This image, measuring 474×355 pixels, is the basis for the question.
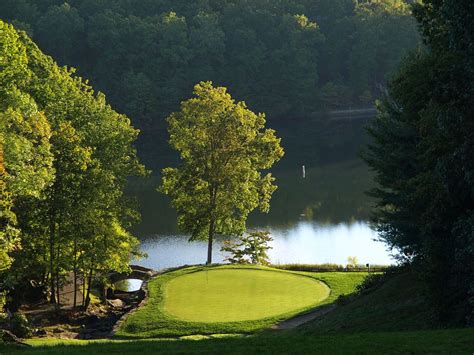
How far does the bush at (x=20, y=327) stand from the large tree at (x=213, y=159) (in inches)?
575

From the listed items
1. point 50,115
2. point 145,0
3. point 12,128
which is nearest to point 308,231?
point 50,115

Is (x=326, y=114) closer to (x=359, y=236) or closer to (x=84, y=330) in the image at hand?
(x=359, y=236)

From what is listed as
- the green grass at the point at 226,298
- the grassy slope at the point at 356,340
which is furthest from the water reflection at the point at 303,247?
the grassy slope at the point at 356,340

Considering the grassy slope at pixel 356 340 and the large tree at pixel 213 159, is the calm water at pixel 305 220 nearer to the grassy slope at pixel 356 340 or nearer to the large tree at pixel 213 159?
the large tree at pixel 213 159

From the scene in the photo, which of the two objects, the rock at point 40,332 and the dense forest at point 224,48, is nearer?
the rock at point 40,332

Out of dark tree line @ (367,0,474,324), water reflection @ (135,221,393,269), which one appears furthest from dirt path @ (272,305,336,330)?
water reflection @ (135,221,393,269)

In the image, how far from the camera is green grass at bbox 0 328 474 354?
1294cm

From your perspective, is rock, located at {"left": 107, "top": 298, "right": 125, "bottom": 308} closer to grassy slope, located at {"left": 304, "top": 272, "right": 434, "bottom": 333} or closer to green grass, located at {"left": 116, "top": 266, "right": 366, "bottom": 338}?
green grass, located at {"left": 116, "top": 266, "right": 366, "bottom": 338}

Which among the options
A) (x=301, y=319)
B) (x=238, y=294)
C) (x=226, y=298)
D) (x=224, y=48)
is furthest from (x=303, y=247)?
(x=224, y=48)

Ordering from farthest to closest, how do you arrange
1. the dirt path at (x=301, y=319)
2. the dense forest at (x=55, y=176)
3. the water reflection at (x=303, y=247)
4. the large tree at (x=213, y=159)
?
the water reflection at (x=303, y=247) < the large tree at (x=213, y=159) < the dirt path at (x=301, y=319) < the dense forest at (x=55, y=176)

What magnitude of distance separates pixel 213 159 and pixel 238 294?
10189 millimetres

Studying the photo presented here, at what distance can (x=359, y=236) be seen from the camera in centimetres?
4550

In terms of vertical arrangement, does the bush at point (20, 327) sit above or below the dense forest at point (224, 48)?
below

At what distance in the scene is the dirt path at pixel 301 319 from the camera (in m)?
23.0
